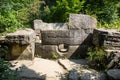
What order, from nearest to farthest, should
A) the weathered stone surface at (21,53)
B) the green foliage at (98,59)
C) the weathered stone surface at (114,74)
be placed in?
the weathered stone surface at (114,74), the green foliage at (98,59), the weathered stone surface at (21,53)

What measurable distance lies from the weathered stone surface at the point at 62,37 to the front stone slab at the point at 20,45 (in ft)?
2.66

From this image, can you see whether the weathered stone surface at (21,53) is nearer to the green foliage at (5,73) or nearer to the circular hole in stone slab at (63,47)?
the circular hole in stone slab at (63,47)

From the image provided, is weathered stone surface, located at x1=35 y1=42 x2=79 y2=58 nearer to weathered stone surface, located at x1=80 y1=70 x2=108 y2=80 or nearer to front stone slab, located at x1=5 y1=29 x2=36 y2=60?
front stone slab, located at x1=5 y1=29 x2=36 y2=60

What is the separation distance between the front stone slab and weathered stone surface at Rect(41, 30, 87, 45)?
2.66ft

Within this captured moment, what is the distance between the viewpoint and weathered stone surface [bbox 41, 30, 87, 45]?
A: 923 cm

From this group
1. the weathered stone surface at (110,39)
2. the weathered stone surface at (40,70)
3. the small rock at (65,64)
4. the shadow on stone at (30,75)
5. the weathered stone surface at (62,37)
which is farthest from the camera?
the weathered stone surface at (62,37)

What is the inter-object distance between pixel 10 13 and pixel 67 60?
313 centimetres

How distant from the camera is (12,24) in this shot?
9922 mm

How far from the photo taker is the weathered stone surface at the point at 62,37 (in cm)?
923

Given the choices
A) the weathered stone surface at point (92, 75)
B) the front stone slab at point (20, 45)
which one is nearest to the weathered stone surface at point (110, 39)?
the weathered stone surface at point (92, 75)

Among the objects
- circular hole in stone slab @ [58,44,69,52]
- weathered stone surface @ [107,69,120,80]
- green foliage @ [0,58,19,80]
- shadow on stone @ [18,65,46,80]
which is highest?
green foliage @ [0,58,19,80]

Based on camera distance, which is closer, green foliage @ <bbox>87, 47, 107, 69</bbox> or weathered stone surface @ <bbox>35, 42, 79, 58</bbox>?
Result: green foliage @ <bbox>87, 47, 107, 69</bbox>

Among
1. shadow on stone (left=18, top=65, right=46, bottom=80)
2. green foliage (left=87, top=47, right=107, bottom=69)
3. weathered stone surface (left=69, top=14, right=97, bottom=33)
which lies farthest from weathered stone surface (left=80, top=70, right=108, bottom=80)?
weathered stone surface (left=69, top=14, right=97, bottom=33)

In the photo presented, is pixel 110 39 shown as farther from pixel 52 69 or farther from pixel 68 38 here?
pixel 52 69
